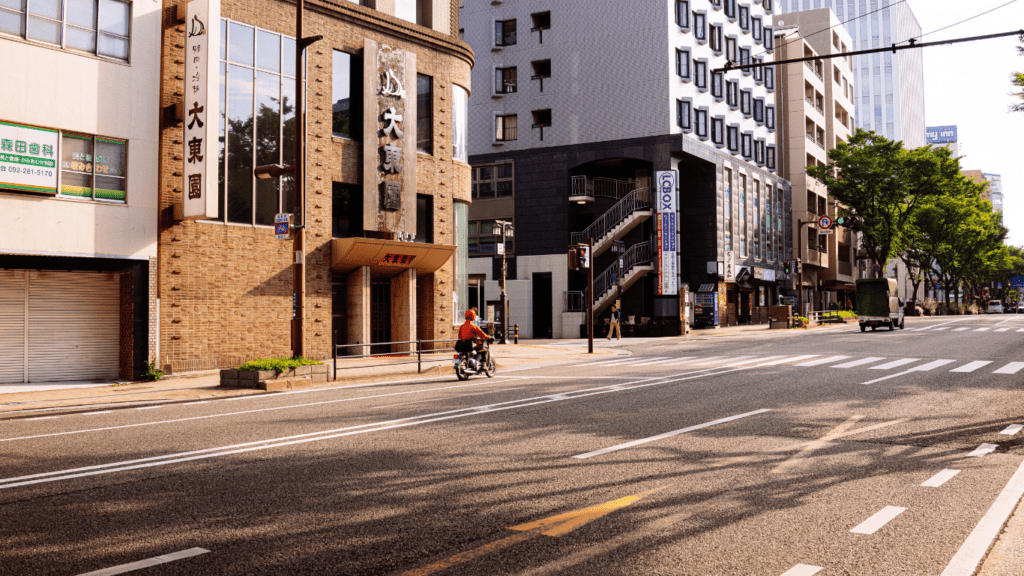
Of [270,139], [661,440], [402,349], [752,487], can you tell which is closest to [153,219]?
[270,139]

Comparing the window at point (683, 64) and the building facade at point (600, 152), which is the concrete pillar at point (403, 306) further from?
the window at point (683, 64)

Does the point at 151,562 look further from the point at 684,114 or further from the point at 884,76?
the point at 884,76

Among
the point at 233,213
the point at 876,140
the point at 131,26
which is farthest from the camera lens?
the point at 876,140

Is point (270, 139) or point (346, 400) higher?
point (270, 139)

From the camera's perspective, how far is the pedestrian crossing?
18.5 metres

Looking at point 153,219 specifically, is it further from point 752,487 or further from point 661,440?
point 752,487

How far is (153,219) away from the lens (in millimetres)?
18781

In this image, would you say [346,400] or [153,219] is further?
[153,219]

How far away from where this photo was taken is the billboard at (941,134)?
18962cm

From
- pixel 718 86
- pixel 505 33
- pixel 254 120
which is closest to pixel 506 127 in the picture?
pixel 505 33

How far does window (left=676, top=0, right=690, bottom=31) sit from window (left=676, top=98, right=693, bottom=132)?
14.8ft

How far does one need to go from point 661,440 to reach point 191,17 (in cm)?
1612

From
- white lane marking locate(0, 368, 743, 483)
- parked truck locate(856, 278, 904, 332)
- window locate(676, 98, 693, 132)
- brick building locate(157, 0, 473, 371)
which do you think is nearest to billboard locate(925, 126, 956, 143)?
window locate(676, 98, 693, 132)

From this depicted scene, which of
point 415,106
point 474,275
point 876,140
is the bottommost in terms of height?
point 474,275
